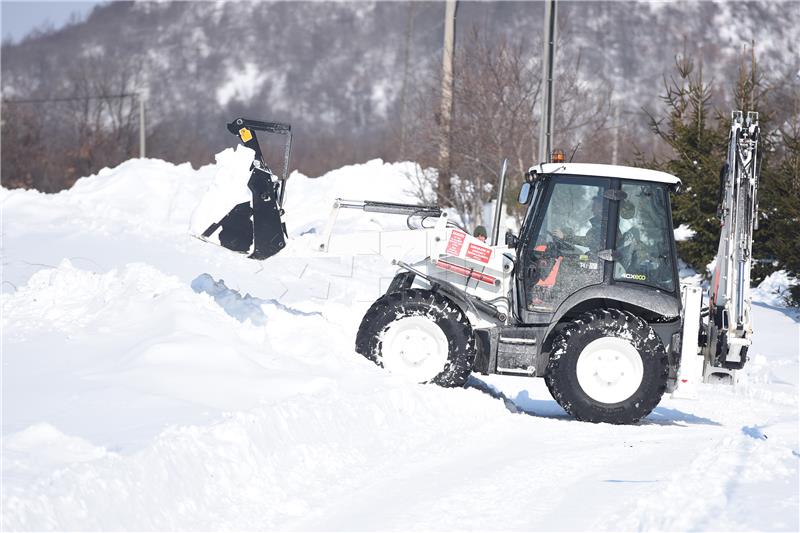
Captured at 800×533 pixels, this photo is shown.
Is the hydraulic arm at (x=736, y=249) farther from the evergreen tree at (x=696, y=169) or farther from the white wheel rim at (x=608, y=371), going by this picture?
the evergreen tree at (x=696, y=169)

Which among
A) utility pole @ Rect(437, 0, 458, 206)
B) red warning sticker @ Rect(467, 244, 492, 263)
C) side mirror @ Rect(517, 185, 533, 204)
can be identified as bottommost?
red warning sticker @ Rect(467, 244, 492, 263)

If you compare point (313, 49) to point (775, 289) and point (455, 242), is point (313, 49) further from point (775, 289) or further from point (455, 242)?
point (455, 242)

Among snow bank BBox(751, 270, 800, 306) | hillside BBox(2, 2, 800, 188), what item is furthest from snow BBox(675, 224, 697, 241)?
hillside BBox(2, 2, 800, 188)

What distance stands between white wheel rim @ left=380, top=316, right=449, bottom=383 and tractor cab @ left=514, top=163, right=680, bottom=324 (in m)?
1.02

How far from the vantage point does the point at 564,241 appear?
10297mm

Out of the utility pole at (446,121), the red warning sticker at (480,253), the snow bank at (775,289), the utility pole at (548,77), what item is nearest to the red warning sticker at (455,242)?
the red warning sticker at (480,253)

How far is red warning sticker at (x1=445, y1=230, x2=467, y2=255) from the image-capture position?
1059 centimetres

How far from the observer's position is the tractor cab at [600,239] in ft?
33.2

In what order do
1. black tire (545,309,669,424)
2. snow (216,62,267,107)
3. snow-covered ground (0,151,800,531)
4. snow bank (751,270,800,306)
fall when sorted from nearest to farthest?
1. snow-covered ground (0,151,800,531)
2. black tire (545,309,669,424)
3. snow bank (751,270,800,306)
4. snow (216,62,267,107)

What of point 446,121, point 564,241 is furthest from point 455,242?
point 446,121

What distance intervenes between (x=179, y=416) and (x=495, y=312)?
3.89 m

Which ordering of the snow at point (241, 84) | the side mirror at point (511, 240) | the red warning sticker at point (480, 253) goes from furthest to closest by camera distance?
the snow at point (241, 84), the red warning sticker at point (480, 253), the side mirror at point (511, 240)

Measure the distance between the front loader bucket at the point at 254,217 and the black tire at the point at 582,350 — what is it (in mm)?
2753

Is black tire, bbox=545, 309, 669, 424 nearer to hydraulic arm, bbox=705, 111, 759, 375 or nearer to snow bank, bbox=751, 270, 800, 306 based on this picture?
hydraulic arm, bbox=705, 111, 759, 375
